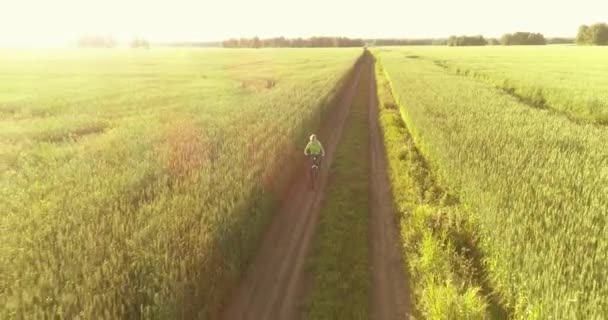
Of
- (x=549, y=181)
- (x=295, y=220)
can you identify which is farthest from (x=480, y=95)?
(x=295, y=220)

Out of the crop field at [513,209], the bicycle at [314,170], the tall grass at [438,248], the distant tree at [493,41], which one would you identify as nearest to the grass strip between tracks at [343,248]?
the bicycle at [314,170]

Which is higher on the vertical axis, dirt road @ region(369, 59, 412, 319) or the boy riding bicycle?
the boy riding bicycle

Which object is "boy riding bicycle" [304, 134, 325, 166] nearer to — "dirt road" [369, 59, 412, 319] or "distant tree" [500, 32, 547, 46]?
"dirt road" [369, 59, 412, 319]

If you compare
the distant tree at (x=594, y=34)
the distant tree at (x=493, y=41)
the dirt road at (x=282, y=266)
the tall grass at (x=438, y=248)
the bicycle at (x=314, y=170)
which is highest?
the distant tree at (x=493, y=41)

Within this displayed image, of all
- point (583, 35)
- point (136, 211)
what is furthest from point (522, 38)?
point (136, 211)

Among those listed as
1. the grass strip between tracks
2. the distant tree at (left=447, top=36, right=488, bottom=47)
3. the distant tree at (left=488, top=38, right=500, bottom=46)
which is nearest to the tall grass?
the grass strip between tracks

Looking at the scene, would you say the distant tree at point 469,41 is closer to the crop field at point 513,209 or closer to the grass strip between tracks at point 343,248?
the crop field at point 513,209
